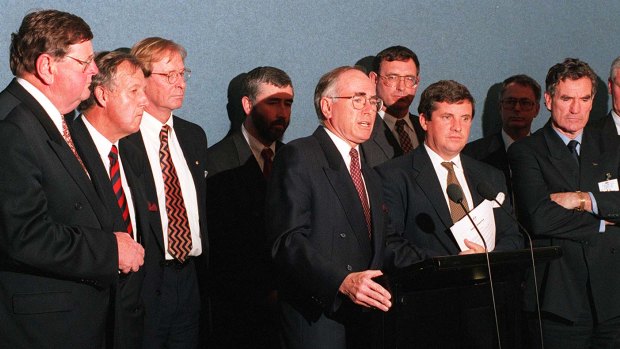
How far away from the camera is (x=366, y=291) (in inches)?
125

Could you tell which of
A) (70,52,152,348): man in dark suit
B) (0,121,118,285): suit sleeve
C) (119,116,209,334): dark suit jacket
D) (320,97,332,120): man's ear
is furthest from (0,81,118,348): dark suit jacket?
(320,97,332,120): man's ear

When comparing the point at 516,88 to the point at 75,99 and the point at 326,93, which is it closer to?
the point at 326,93

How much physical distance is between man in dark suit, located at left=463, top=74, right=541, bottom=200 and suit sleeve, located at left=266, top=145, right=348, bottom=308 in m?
2.01

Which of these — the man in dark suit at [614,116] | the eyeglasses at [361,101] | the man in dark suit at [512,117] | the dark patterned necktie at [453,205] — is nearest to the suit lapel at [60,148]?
the eyeglasses at [361,101]

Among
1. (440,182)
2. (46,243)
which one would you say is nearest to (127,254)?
(46,243)

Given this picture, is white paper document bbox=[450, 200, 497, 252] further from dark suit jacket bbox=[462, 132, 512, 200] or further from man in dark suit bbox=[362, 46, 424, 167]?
dark suit jacket bbox=[462, 132, 512, 200]

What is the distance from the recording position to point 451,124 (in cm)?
408

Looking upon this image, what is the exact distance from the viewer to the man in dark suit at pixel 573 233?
422cm

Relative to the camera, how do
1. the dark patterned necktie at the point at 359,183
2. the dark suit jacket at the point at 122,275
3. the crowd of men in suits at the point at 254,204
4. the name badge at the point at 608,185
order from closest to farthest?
the crowd of men in suits at the point at 254,204 < the dark suit jacket at the point at 122,275 < the dark patterned necktie at the point at 359,183 < the name badge at the point at 608,185

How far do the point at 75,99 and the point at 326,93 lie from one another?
1.11 metres

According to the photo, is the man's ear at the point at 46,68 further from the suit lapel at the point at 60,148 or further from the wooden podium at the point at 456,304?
the wooden podium at the point at 456,304

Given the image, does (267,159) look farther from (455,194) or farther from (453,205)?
(455,194)

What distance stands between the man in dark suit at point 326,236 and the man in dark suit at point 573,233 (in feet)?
2.84

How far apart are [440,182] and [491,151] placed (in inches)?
55.6
